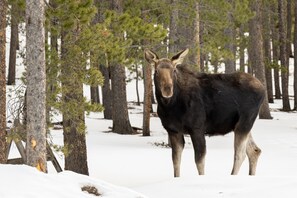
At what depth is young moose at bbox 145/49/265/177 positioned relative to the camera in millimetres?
9562

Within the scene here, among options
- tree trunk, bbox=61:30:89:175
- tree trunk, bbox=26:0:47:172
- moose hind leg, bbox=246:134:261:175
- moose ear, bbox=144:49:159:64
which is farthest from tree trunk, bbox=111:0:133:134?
tree trunk, bbox=26:0:47:172

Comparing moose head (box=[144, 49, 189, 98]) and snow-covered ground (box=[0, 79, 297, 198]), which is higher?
moose head (box=[144, 49, 189, 98])

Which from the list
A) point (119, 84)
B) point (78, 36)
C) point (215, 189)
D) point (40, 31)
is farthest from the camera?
point (119, 84)

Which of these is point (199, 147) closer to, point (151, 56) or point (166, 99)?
point (166, 99)

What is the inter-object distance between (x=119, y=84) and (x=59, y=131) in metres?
3.05

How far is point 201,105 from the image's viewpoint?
997 centimetres

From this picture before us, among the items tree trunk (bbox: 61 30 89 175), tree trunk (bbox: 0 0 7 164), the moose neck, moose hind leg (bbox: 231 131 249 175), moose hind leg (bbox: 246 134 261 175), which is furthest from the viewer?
moose hind leg (bbox: 246 134 261 175)

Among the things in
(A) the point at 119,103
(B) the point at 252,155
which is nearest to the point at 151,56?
(B) the point at 252,155

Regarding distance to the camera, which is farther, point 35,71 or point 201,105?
point 201,105

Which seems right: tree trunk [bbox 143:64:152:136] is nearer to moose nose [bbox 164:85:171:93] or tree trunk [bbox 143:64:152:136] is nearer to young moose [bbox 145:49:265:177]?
young moose [bbox 145:49:265:177]

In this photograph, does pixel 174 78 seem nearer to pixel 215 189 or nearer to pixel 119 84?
pixel 215 189

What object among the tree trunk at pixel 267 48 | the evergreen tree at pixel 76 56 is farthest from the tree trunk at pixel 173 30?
the tree trunk at pixel 267 48

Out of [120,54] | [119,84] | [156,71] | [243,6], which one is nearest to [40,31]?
[156,71]

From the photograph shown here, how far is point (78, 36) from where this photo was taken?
34.2ft
